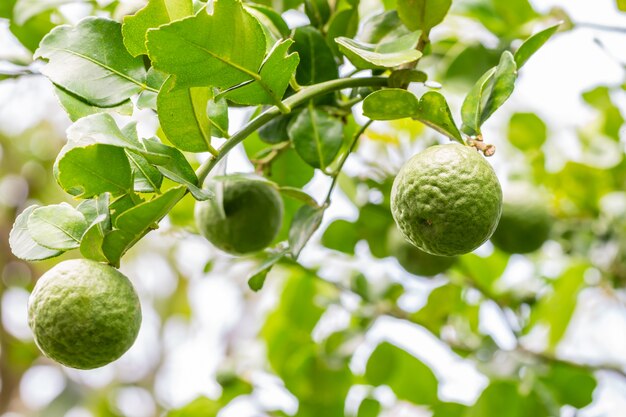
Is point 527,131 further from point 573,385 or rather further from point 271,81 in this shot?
point 271,81

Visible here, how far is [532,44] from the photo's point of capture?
0.91 meters

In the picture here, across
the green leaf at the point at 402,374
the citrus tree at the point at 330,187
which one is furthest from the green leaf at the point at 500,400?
the green leaf at the point at 402,374

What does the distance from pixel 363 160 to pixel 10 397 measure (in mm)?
2692

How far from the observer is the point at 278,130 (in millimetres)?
1112

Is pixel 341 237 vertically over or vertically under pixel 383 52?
under

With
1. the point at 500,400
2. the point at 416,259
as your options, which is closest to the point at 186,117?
the point at 416,259

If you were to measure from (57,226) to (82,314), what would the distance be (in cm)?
10

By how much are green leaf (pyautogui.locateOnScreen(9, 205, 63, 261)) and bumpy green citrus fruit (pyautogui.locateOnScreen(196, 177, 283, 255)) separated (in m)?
0.29

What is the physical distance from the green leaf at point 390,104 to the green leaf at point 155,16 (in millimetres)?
212

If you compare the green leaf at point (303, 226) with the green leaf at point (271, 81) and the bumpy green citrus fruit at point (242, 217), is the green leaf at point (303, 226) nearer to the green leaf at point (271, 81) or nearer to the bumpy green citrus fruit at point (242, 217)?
the bumpy green citrus fruit at point (242, 217)

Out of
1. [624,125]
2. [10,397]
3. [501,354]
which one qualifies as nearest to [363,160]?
[501,354]

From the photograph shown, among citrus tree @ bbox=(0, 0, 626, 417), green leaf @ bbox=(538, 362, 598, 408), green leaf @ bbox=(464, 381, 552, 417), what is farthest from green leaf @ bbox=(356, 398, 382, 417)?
green leaf @ bbox=(538, 362, 598, 408)

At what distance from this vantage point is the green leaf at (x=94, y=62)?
2.87 feet

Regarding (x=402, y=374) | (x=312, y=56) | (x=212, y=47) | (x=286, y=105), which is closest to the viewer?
(x=212, y=47)
